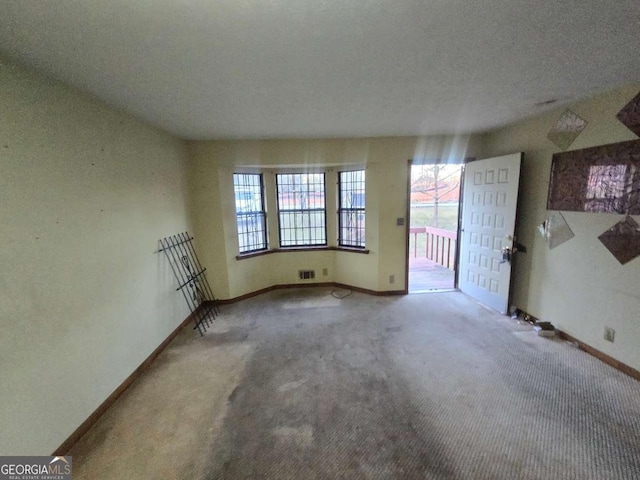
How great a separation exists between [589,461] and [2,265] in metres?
3.45

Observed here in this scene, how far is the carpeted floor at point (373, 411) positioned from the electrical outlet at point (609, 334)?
245mm

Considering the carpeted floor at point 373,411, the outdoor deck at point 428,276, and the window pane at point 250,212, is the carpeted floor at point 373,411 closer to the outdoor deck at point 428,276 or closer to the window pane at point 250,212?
the outdoor deck at point 428,276

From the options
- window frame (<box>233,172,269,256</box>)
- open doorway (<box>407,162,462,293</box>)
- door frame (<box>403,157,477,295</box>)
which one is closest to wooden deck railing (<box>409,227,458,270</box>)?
open doorway (<box>407,162,462,293</box>)

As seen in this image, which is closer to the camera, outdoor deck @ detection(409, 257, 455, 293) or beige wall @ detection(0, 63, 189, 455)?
beige wall @ detection(0, 63, 189, 455)

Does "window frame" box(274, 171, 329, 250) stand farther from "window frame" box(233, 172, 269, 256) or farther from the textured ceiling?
the textured ceiling

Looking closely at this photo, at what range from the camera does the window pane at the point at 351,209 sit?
4176 mm

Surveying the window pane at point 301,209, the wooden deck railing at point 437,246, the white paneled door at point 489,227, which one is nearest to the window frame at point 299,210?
the window pane at point 301,209

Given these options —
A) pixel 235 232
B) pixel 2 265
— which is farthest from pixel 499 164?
pixel 2 265

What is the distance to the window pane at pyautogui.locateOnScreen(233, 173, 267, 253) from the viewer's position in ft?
13.2

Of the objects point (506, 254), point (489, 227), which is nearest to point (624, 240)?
point (506, 254)

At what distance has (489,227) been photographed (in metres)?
3.47

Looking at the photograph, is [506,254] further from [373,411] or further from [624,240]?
[373,411]

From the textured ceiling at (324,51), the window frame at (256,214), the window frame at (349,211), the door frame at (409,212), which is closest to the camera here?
the textured ceiling at (324,51)

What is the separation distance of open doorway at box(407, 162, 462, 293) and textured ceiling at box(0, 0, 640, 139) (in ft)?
Answer: 6.46
